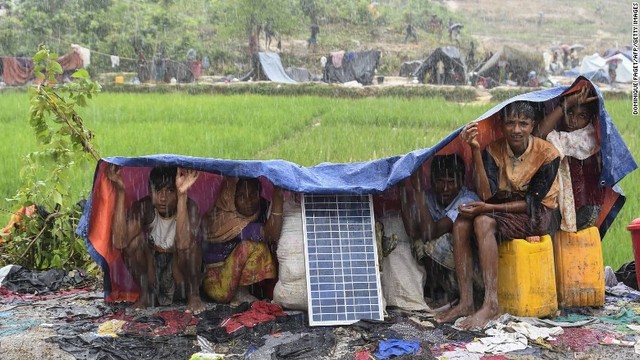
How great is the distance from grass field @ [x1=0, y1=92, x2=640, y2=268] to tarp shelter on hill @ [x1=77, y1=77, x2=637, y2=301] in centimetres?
206

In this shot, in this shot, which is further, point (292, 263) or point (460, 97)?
point (460, 97)

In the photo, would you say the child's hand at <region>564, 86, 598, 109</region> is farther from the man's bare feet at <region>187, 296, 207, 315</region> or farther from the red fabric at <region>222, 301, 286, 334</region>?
the man's bare feet at <region>187, 296, 207, 315</region>

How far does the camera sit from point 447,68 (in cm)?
2427

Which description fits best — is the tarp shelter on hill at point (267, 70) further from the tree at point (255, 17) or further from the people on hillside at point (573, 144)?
the people on hillside at point (573, 144)

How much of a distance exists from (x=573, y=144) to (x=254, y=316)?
2.27m

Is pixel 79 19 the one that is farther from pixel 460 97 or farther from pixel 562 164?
pixel 562 164

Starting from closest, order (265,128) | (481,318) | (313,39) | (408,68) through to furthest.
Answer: (481,318) → (265,128) → (408,68) → (313,39)

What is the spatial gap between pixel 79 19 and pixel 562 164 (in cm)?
2755

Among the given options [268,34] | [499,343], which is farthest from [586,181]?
[268,34]

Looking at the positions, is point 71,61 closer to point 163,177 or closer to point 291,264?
point 163,177

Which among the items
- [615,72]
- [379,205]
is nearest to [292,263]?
[379,205]

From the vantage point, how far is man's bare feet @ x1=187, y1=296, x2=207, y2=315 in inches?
208

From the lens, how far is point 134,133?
513 inches

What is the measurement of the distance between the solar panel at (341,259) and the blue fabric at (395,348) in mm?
513
